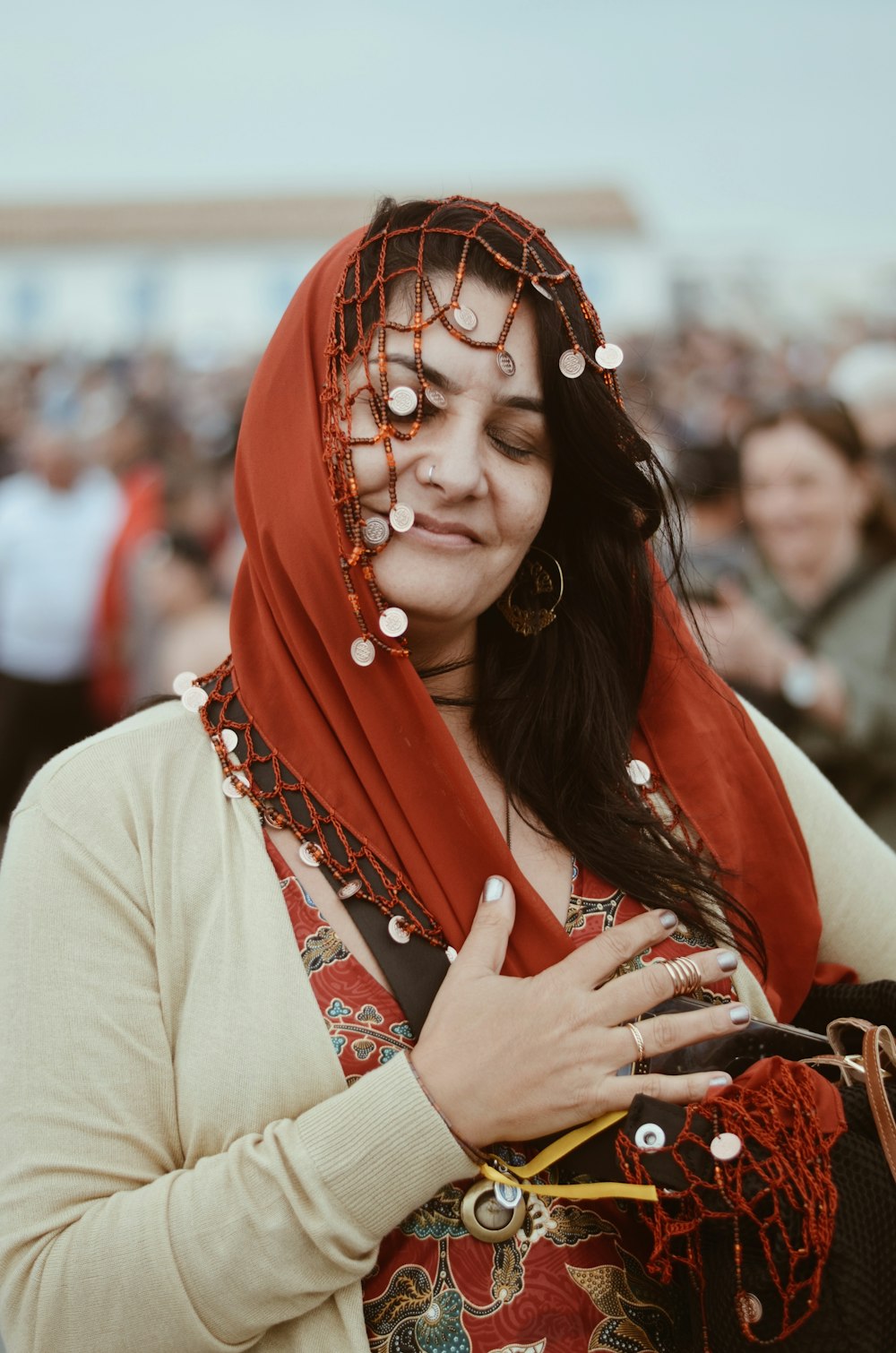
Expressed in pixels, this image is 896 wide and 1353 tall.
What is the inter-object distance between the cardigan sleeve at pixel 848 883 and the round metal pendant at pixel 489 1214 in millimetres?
697

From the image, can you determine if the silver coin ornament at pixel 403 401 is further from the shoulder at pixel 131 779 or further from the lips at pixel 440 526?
the shoulder at pixel 131 779

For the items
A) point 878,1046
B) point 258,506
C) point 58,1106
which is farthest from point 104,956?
point 878,1046

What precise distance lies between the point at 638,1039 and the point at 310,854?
0.46 metres

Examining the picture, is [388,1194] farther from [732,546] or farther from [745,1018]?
[732,546]

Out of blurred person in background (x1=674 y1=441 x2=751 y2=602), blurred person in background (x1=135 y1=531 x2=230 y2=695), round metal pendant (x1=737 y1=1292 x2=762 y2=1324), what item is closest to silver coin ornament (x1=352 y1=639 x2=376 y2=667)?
round metal pendant (x1=737 y1=1292 x2=762 y2=1324)

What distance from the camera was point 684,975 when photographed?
5.48 feet

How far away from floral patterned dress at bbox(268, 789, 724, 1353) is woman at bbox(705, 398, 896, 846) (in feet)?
6.85

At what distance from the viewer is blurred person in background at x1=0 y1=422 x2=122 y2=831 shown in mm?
6285

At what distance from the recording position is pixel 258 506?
1.76 m

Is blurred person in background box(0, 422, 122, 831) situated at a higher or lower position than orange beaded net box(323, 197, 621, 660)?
lower

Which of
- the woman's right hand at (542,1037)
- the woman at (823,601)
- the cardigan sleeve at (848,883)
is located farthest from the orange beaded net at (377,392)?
the woman at (823,601)

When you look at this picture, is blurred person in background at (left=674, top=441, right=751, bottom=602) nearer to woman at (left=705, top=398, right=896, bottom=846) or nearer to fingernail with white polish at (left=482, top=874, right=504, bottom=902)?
woman at (left=705, top=398, right=896, bottom=846)

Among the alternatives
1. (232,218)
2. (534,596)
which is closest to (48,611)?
(534,596)

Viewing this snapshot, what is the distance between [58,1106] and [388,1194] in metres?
0.37
